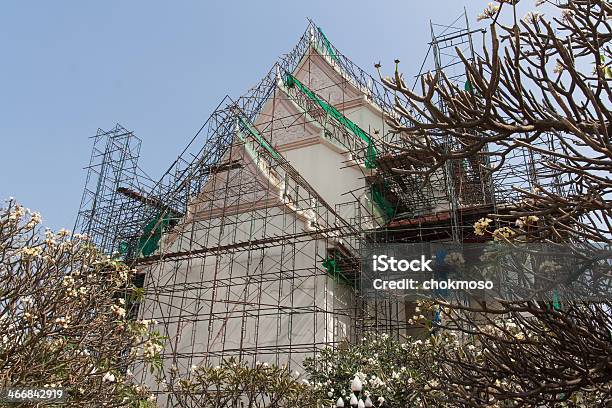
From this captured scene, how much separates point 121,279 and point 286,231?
841 centimetres

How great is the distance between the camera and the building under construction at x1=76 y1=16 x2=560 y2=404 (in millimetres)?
15164

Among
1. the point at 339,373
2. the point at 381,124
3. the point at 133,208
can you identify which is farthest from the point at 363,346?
the point at 133,208

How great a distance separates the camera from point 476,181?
18922 mm

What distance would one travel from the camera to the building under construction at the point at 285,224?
49.8ft

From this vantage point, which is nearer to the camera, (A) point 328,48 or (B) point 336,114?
(B) point 336,114

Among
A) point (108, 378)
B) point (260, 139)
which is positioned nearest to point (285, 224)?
point (260, 139)

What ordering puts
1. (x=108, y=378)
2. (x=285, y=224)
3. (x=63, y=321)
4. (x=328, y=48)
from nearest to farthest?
(x=63, y=321)
(x=108, y=378)
(x=285, y=224)
(x=328, y=48)

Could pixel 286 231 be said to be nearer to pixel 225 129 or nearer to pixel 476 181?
pixel 225 129

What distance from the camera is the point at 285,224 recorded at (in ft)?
53.9


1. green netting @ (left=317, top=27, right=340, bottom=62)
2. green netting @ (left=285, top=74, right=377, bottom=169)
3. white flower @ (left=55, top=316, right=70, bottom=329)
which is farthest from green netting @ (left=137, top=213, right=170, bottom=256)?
white flower @ (left=55, top=316, right=70, bottom=329)

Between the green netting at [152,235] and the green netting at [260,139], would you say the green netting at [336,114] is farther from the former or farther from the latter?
the green netting at [152,235]

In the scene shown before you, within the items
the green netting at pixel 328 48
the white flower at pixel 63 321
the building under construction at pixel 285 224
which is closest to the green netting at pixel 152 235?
the building under construction at pixel 285 224

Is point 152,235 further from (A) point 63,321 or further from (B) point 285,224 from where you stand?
(A) point 63,321

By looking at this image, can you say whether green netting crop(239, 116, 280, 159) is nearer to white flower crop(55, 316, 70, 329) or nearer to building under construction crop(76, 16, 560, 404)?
building under construction crop(76, 16, 560, 404)
